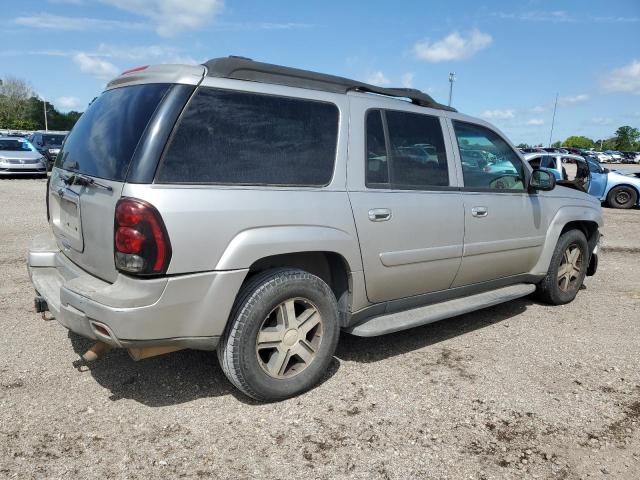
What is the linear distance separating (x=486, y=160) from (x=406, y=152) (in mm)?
1034

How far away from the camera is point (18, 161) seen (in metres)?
18.0

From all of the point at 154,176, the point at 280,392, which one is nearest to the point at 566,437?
the point at 280,392

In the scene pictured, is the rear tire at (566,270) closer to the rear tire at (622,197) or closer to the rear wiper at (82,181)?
the rear wiper at (82,181)

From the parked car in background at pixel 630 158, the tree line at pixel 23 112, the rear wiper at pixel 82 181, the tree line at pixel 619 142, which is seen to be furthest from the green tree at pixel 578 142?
the rear wiper at pixel 82 181

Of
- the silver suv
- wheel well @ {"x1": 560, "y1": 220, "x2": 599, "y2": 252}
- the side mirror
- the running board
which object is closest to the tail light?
the silver suv

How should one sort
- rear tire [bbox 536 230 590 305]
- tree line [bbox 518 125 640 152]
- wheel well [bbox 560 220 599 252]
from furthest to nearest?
tree line [bbox 518 125 640 152], wheel well [bbox 560 220 599 252], rear tire [bbox 536 230 590 305]

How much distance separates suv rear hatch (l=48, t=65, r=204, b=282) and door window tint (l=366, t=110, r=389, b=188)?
4.01ft

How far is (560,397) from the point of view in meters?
3.41

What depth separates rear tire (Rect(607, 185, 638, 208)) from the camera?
607 inches

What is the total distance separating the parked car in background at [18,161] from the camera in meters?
17.9

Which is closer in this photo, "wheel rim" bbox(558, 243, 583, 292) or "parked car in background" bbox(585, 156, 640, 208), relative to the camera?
"wheel rim" bbox(558, 243, 583, 292)

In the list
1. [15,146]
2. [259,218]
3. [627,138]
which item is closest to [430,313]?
[259,218]

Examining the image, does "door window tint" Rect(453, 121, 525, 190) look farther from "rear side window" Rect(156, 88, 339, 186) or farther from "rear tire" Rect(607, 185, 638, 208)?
"rear tire" Rect(607, 185, 638, 208)

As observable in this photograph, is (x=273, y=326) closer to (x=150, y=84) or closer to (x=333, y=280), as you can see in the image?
(x=333, y=280)
